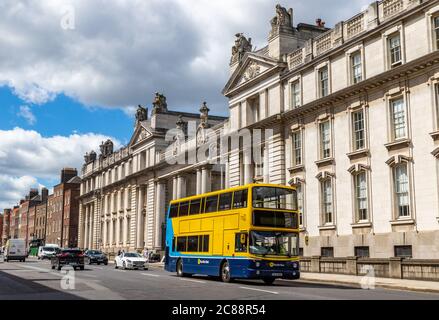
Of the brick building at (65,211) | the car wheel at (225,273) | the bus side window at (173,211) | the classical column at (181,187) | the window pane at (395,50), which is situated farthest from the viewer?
the brick building at (65,211)

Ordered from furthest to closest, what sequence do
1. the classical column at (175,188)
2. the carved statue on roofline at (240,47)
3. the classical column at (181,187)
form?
the classical column at (175,188)
the classical column at (181,187)
the carved statue on roofline at (240,47)

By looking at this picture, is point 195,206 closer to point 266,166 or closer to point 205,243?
point 205,243

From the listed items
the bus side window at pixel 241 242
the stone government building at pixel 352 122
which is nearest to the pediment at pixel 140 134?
the stone government building at pixel 352 122

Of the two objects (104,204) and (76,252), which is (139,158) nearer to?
(104,204)

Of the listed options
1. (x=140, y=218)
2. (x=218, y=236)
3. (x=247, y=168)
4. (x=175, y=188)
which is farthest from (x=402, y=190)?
(x=140, y=218)

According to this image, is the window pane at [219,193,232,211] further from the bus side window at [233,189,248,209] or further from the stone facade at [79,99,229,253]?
the stone facade at [79,99,229,253]

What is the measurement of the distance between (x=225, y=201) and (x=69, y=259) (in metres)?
17.2

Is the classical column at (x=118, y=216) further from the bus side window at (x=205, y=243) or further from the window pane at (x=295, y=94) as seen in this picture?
the bus side window at (x=205, y=243)

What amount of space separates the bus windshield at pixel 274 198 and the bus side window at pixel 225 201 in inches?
75.3

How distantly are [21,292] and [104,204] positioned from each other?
7054cm

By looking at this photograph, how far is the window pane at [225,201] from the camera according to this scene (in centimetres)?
2597

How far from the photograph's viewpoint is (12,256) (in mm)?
62938

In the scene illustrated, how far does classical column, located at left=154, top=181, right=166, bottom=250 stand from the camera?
216ft
